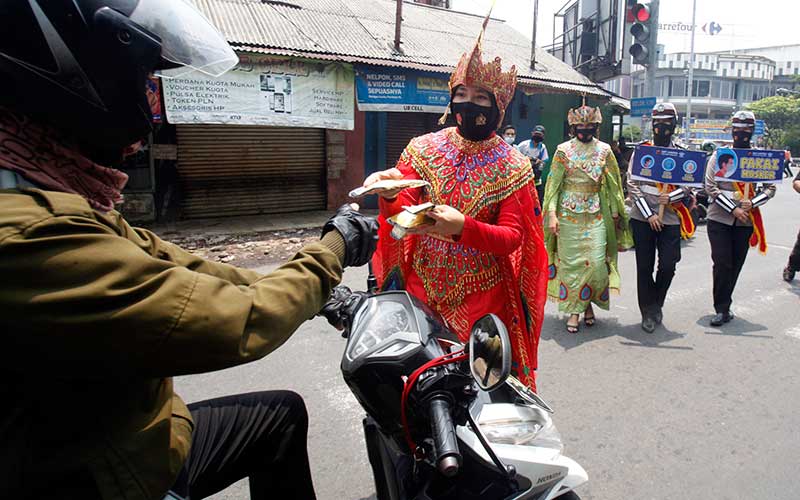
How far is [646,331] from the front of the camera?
14.7 ft

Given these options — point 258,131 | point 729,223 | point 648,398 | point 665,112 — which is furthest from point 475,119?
point 258,131

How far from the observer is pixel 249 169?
9.81m

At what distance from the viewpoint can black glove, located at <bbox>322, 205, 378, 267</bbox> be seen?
1.45 m

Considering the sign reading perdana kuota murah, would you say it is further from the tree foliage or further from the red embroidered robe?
the tree foliage

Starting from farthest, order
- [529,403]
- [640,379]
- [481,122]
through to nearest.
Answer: [640,379] < [481,122] < [529,403]

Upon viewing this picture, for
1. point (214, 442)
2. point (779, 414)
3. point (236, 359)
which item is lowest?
point (779, 414)

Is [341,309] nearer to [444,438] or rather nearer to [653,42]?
[444,438]

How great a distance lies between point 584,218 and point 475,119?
280 centimetres

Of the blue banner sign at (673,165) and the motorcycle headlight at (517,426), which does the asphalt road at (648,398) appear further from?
the blue banner sign at (673,165)

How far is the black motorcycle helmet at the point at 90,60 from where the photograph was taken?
1020 millimetres

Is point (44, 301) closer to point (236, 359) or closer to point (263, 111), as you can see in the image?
point (236, 359)

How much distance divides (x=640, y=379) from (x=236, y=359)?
3.29 metres

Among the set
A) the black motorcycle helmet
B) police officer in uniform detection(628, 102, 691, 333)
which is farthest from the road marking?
the black motorcycle helmet

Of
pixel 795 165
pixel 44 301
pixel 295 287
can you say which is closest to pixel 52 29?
pixel 44 301
